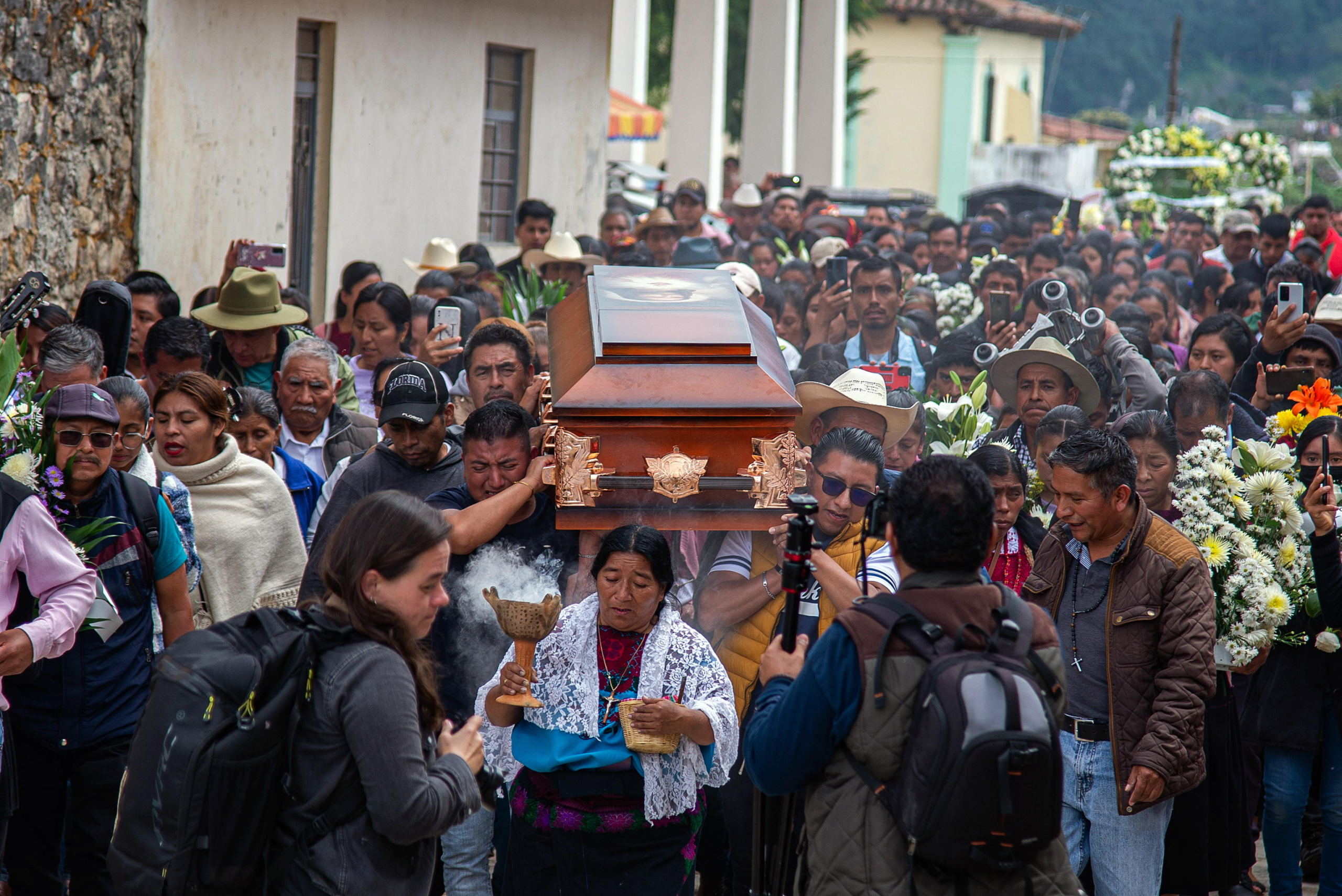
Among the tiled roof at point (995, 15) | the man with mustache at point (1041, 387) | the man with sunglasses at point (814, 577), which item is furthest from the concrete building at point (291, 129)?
the tiled roof at point (995, 15)

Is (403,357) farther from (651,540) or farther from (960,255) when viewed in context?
(960,255)

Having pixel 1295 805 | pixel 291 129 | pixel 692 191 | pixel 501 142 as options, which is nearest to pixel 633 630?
pixel 1295 805

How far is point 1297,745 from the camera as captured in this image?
4.70 metres

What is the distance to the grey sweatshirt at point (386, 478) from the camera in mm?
4438

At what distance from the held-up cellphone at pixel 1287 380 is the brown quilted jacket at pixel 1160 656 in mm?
2097

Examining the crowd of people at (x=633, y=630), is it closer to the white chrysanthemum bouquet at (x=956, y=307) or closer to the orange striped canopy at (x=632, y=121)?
the white chrysanthemum bouquet at (x=956, y=307)

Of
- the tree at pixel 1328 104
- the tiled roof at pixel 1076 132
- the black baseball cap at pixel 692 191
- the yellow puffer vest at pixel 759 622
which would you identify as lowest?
the yellow puffer vest at pixel 759 622

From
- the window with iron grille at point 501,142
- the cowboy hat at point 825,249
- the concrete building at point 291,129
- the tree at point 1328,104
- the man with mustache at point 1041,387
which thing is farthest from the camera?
the tree at point 1328,104

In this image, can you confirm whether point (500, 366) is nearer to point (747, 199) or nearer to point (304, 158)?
point (304, 158)

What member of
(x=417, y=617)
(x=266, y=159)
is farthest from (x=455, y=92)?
(x=417, y=617)

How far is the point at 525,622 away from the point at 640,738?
15.8 inches

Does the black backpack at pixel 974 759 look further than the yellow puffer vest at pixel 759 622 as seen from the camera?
No

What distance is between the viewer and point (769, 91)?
1923 cm

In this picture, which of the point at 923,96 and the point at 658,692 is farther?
the point at 923,96
